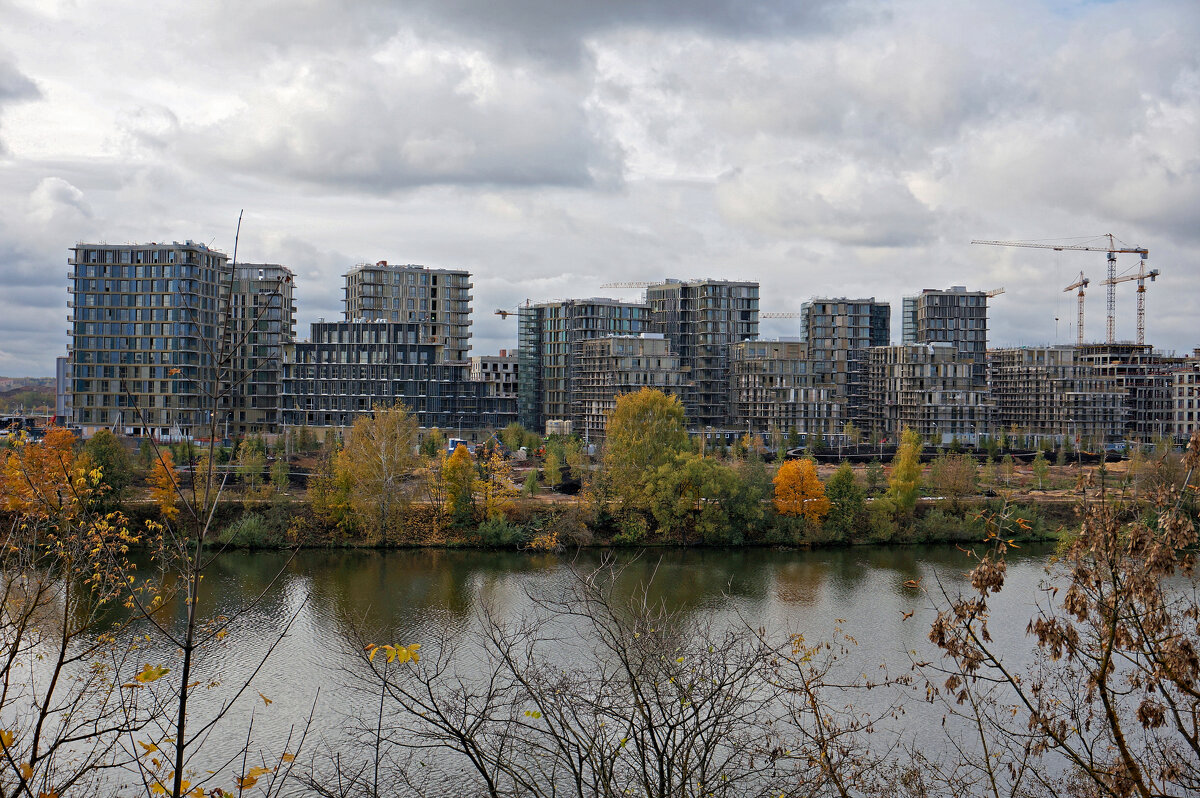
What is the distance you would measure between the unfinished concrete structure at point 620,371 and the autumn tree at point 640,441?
18850 mm

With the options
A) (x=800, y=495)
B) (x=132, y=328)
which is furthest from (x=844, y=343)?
(x=132, y=328)

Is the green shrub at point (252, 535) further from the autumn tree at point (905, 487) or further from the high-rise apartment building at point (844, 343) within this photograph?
the high-rise apartment building at point (844, 343)

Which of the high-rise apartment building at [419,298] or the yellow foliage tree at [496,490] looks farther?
the high-rise apartment building at [419,298]

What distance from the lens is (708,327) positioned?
64.6 metres

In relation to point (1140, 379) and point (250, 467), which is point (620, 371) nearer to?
point (250, 467)

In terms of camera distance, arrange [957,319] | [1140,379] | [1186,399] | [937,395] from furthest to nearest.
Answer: [1140,379] → [1186,399] → [957,319] → [937,395]

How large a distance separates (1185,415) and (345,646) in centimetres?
7137

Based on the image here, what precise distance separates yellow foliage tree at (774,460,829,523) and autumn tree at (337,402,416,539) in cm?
1297

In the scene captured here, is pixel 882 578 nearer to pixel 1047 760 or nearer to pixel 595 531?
pixel 595 531

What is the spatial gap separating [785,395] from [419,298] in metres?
25.3

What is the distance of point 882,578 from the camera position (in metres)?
26.8

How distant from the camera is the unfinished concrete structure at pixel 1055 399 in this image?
66312mm

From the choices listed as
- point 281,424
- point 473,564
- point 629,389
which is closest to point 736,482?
point 473,564

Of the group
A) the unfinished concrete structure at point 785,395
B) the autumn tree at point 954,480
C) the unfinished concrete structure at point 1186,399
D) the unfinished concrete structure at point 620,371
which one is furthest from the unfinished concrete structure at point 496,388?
the unfinished concrete structure at point 1186,399
